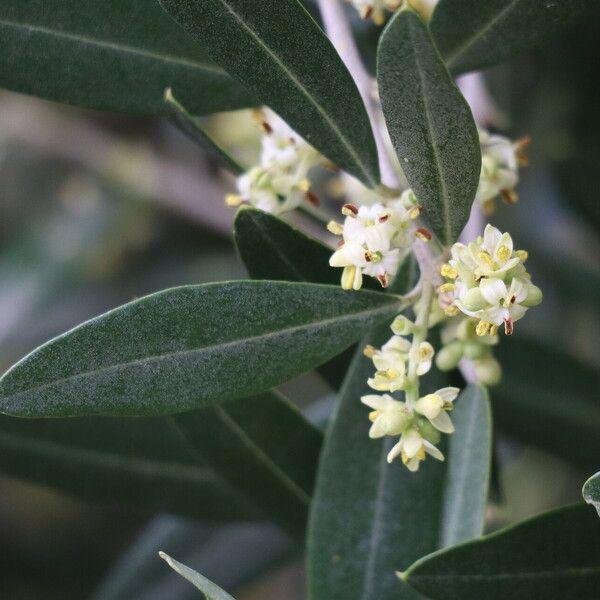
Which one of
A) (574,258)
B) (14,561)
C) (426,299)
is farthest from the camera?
(14,561)

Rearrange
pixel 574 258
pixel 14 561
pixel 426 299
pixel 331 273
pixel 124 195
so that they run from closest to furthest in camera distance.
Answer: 1. pixel 426 299
2. pixel 331 273
3. pixel 574 258
4. pixel 124 195
5. pixel 14 561

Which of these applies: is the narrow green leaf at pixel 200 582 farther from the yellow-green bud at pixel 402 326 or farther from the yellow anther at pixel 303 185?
the yellow anther at pixel 303 185

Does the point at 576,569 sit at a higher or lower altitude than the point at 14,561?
higher

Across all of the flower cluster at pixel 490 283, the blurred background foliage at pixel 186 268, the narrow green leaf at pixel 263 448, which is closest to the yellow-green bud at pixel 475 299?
the flower cluster at pixel 490 283

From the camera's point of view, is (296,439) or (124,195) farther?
(124,195)

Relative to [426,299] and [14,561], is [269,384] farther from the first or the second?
[14,561]

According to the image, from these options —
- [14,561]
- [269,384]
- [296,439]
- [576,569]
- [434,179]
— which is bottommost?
[14,561]

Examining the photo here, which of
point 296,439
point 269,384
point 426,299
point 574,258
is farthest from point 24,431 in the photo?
point 574,258
